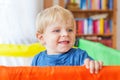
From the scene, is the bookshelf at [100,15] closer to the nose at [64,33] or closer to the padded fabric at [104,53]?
the padded fabric at [104,53]

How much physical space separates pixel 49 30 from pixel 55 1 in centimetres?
188

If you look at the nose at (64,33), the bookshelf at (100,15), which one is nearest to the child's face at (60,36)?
the nose at (64,33)

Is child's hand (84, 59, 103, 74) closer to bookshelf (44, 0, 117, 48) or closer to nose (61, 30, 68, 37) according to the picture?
nose (61, 30, 68, 37)

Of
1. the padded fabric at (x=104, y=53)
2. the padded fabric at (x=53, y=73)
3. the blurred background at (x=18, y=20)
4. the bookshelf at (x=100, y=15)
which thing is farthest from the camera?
the bookshelf at (x=100, y=15)

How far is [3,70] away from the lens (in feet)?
2.41

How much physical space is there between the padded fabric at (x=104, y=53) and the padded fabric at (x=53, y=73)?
426mm

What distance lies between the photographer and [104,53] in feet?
4.75

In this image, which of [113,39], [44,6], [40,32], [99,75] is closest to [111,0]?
[113,39]

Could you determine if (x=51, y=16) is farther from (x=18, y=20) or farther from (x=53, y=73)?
(x=18, y=20)

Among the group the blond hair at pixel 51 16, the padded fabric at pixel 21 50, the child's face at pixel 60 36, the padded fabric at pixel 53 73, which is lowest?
the padded fabric at pixel 21 50

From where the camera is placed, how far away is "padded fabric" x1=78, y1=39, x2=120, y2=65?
121 cm

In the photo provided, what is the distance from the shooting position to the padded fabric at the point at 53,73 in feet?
2.40

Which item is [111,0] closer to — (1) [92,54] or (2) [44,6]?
(2) [44,6]

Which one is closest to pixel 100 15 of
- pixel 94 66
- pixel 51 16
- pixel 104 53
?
pixel 104 53
